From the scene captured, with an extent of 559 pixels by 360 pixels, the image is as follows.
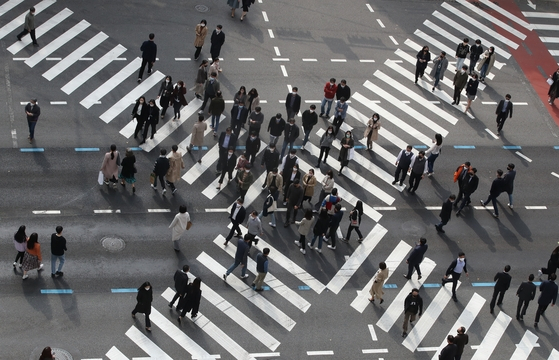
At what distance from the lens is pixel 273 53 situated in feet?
119

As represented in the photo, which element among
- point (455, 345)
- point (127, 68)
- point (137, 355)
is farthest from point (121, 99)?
point (455, 345)

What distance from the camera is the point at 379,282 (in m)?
25.2

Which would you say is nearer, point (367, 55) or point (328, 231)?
point (328, 231)

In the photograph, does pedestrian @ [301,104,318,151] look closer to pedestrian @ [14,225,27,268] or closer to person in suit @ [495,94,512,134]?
person in suit @ [495,94,512,134]

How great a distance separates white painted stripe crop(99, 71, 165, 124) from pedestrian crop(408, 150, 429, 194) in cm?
1126

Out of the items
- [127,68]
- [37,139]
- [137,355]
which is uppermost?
[127,68]

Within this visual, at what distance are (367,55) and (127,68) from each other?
1100 cm

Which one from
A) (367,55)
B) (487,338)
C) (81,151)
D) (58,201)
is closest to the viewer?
(487,338)

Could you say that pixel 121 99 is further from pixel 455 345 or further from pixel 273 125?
pixel 455 345

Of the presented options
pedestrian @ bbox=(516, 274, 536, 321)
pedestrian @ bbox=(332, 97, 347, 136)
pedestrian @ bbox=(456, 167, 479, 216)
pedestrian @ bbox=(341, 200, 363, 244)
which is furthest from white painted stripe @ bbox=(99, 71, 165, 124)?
pedestrian @ bbox=(516, 274, 536, 321)

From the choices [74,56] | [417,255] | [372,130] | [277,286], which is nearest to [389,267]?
[417,255]

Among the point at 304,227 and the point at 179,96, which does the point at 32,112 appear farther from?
the point at 304,227

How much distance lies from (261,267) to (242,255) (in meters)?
0.74

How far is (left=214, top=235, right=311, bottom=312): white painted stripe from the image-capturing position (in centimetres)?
2536
